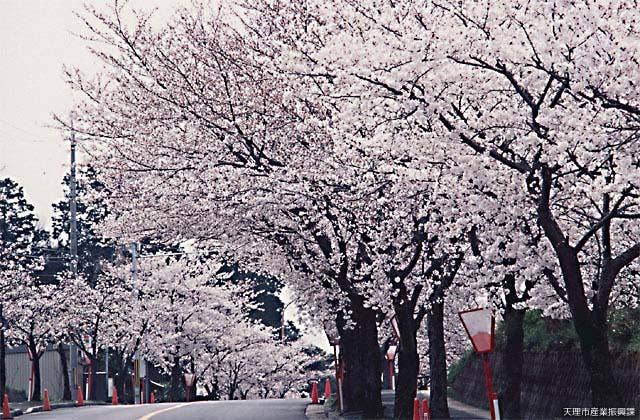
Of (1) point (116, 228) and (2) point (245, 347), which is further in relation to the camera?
(2) point (245, 347)

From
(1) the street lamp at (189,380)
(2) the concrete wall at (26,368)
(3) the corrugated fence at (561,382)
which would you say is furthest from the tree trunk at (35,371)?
(3) the corrugated fence at (561,382)

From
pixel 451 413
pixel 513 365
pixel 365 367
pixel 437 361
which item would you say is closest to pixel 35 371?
pixel 451 413

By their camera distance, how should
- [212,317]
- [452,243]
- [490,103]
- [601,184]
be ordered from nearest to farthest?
[601,184] → [490,103] → [452,243] → [212,317]

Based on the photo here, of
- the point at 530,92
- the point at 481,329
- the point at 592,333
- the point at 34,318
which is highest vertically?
the point at 530,92

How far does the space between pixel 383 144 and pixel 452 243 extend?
5195mm

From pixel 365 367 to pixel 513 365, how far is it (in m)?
4.68

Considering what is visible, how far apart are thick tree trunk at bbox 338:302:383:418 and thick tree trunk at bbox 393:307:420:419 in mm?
959

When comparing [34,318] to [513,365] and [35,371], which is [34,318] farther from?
[513,365]

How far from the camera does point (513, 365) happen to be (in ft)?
66.5

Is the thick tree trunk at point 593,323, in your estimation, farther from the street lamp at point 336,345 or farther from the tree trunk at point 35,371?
the tree trunk at point 35,371

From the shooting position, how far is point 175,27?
2047 centimetres

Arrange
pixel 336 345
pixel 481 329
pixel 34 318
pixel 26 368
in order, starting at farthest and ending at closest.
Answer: pixel 26 368 → pixel 34 318 → pixel 336 345 → pixel 481 329

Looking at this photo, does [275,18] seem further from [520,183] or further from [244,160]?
[520,183]

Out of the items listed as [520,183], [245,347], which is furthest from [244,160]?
[245,347]
